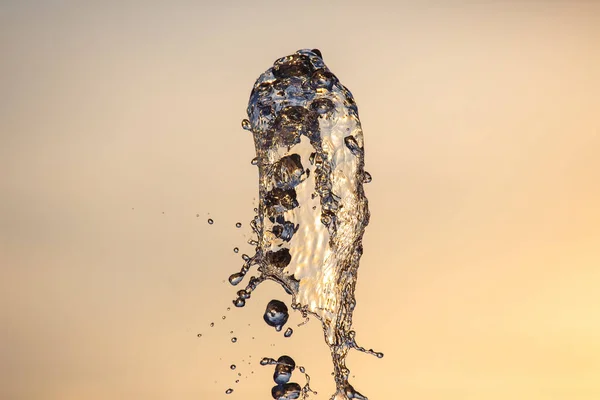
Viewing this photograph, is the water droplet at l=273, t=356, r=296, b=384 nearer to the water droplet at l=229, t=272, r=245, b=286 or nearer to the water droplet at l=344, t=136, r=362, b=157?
the water droplet at l=229, t=272, r=245, b=286

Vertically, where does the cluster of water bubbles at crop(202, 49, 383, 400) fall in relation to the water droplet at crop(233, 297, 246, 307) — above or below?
above

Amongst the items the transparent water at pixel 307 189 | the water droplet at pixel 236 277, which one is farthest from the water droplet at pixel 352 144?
the water droplet at pixel 236 277

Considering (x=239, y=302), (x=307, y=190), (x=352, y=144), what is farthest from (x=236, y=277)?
(x=352, y=144)

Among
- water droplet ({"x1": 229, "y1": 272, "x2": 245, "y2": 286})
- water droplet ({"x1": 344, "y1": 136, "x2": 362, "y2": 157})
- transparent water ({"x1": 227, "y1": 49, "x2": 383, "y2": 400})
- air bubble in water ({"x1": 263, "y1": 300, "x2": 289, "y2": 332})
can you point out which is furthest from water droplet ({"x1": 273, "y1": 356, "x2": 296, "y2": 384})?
water droplet ({"x1": 344, "y1": 136, "x2": 362, "y2": 157})

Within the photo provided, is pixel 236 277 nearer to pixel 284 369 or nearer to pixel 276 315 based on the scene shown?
pixel 276 315

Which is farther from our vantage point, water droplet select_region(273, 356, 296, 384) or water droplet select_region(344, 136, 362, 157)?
water droplet select_region(273, 356, 296, 384)
